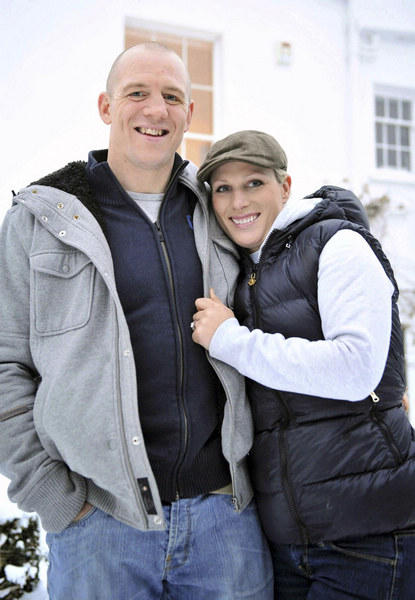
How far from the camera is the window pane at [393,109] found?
7844mm

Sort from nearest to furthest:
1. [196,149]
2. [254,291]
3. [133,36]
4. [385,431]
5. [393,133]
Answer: [385,431], [254,291], [133,36], [196,149], [393,133]

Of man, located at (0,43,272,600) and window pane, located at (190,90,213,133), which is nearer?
man, located at (0,43,272,600)

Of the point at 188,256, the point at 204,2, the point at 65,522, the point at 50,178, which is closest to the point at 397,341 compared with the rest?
the point at 188,256

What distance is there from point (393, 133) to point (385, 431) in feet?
23.0

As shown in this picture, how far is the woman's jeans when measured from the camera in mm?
1665

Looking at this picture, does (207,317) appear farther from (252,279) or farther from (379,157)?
(379,157)

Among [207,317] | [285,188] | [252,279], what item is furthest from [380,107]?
[207,317]

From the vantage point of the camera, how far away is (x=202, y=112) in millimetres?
6660

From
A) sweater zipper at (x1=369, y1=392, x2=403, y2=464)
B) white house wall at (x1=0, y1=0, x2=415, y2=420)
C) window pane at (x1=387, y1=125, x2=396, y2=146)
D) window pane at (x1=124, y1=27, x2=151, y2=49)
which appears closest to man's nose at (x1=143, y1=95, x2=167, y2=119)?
sweater zipper at (x1=369, y1=392, x2=403, y2=464)

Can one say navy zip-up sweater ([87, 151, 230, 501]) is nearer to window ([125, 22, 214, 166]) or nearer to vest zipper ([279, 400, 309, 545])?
vest zipper ([279, 400, 309, 545])

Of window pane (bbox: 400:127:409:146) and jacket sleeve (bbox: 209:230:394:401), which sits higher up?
window pane (bbox: 400:127:409:146)

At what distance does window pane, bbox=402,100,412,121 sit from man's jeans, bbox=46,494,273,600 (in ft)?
24.4

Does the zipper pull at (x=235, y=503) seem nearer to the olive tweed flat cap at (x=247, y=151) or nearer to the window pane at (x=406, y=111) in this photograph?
the olive tweed flat cap at (x=247, y=151)

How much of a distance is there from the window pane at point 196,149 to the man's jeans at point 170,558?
5248 millimetres
